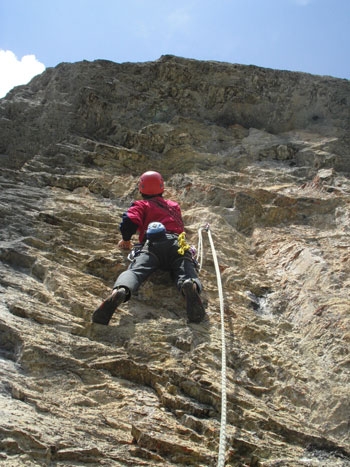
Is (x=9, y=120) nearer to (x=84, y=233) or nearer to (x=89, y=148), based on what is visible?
(x=89, y=148)

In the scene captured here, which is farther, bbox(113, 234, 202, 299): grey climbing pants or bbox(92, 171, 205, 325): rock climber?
bbox(113, 234, 202, 299): grey climbing pants

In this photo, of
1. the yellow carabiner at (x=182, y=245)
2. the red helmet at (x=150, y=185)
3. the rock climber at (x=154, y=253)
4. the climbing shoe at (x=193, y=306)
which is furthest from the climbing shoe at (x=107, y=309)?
the red helmet at (x=150, y=185)

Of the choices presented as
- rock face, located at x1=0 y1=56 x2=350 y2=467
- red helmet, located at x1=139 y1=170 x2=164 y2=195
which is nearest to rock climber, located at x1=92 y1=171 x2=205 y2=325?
red helmet, located at x1=139 y1=170 x2=164 y2=195

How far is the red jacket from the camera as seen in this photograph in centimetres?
572

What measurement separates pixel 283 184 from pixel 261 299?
3.03 m

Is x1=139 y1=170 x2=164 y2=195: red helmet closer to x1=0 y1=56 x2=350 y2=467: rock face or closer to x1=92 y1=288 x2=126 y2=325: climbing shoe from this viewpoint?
x1=0 y1=56 x2=350 y2=467: rock face

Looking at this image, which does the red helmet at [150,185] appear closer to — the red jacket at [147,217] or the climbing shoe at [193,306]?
the red jacket at [147,217]

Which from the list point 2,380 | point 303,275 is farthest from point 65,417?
point 303,275

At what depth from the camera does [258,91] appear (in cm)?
1029

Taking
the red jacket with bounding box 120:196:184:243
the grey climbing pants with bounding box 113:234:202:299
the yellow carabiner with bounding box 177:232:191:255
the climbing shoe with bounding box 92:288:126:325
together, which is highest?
the red jacket with bounding box 120:196:184:243

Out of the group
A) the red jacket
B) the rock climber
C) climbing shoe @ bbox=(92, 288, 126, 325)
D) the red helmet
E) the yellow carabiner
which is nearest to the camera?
climbing shoe @ bbox=(92, 288, 126, 325)

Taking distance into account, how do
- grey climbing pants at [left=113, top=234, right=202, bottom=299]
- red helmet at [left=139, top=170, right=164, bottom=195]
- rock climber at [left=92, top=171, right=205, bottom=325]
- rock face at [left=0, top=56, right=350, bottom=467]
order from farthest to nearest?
red helmet at [left=139, top=170, right=164, bottom=195] → grey climbing pants at [left=113, top=234, right=202, bottom=299] → rock climber at [left=92, top=171, right=205, bottom=325] → rock face at [left=0, top=56, right=350, bottom=467]

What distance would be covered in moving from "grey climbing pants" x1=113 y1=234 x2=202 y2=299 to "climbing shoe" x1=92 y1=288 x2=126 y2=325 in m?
0.45

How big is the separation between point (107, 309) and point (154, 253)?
3.52 ft
